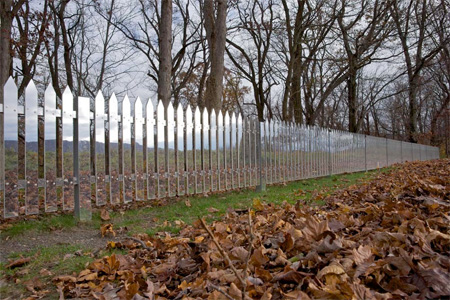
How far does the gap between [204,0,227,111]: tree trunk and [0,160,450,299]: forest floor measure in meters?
5.51

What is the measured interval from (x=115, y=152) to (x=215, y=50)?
5.58 metres

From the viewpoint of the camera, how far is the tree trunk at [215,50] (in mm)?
9148

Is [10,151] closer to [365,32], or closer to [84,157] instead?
[84,157]

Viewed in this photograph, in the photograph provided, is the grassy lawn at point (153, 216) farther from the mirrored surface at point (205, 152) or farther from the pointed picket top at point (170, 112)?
the pointed picket top at point (170, 112)

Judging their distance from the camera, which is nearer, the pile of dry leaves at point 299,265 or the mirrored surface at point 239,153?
the pile of dry leaves at point 299,265

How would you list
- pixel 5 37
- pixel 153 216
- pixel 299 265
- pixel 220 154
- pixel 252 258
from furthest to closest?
pixel 5 37 → pixel 220 154 → pixel 153 216 → pixel 252 258 → pixel 299 265

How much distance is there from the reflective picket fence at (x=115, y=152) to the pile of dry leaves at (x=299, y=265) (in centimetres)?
204

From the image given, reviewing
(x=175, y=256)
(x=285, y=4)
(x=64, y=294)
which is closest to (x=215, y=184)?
(x=175, y=256)

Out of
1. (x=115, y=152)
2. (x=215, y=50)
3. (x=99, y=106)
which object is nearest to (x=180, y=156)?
(x=115, y=152)

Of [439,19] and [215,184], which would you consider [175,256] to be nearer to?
[215,184]

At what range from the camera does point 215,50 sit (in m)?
9.52

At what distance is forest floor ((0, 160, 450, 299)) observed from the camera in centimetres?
152

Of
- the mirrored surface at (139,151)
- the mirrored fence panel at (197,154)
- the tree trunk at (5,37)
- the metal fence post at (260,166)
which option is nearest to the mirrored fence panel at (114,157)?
the mirrored surface at (139,151)

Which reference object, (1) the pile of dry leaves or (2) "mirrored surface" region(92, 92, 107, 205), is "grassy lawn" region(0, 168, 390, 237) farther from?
(1) the pile of dry leaves
